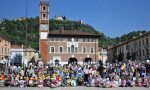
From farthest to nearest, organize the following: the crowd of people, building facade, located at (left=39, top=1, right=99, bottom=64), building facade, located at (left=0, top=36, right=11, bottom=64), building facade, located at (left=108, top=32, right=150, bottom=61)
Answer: building facade, located at (left=39, top=1, right=99, bottom=64) → building facade, located at (left=0, top=36, right=11, bottom=64) → building facade, located at (left=108, top=32, right=150, bottom=61) → the crowd of people

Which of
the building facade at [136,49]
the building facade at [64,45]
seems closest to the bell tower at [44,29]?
the building facade at [64,45]

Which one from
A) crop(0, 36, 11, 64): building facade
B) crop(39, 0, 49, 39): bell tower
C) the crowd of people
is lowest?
the crowd of people

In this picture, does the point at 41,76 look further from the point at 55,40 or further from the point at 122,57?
the point at 122,57

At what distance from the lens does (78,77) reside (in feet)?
69.8

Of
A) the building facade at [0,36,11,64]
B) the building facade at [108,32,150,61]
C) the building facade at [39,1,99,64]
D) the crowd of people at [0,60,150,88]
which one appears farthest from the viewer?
the building facade at [39,1,99,64]

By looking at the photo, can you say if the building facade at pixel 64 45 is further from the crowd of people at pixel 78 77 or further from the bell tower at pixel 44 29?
the crowd of people at pixel 78 77

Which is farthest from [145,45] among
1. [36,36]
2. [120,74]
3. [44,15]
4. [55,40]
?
[36,36]

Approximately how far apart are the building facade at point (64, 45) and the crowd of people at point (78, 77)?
134ft

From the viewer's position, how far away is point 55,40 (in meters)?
64.3

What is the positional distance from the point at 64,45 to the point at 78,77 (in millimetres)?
43692

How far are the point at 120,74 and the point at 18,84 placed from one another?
8169 mm

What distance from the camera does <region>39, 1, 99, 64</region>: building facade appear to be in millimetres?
63469

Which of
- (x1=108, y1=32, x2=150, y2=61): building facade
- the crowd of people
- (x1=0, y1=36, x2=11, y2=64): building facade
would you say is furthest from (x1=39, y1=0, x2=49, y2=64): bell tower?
the crowd of people

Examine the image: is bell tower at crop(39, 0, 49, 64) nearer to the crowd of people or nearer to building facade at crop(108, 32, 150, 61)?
building facade at crop(108, 32, 150, 61)
